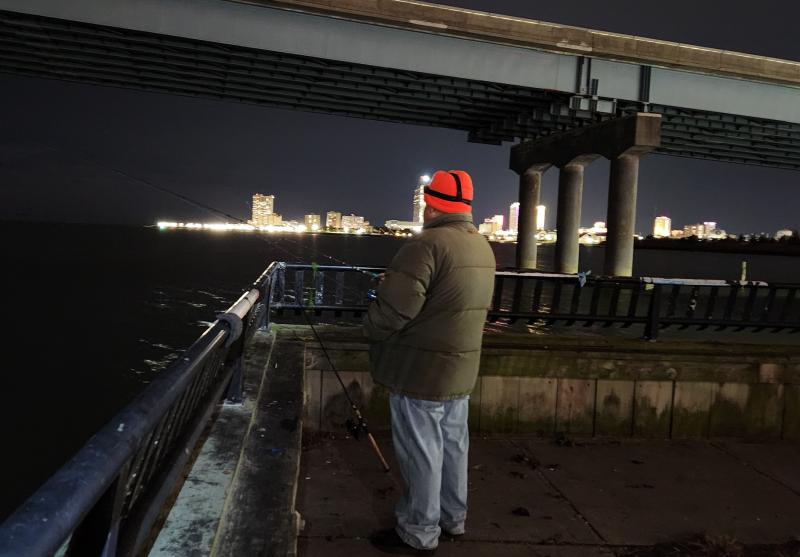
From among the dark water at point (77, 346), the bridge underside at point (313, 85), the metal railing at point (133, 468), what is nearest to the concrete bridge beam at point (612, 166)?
the bridge underside at point (313, 85)

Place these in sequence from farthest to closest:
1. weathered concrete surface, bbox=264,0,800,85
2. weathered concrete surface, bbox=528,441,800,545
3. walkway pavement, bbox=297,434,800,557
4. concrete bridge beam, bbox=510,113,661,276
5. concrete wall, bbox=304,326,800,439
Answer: concrete bridge beam, bbox=510,113,661,276
weathered concrete surface, bbox=264,0,800,85
concrete wall, bbox=304,326,800,439
weathered concrete surface, bbox=528,441,800,545
walkway pavement, bbox=297,434,800,557

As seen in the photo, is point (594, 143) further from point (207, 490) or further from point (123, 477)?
point (123, 477)

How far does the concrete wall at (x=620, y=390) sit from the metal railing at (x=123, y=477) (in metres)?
3.27

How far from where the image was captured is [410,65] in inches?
898

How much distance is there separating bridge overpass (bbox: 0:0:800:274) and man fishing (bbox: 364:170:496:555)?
20287 millimetres

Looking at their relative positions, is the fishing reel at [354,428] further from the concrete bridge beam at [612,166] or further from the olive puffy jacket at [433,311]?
the concrete bridge beam at [612,166]

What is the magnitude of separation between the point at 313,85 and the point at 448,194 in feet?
85.8

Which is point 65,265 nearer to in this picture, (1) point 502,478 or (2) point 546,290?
(2) point 546,290

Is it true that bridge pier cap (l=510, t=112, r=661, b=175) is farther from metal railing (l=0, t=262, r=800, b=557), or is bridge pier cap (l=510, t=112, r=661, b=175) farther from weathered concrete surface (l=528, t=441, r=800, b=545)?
metal railing (l=0, t=262, r=800, b=557)

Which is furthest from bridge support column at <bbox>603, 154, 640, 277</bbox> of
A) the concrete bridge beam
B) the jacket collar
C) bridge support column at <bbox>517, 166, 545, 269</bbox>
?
the jacket collar

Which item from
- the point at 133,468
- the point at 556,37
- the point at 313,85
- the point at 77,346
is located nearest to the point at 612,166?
the point at 556,37

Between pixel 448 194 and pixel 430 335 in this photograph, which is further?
pixel 448 194

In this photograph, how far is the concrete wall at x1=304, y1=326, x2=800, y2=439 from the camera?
20.0ft

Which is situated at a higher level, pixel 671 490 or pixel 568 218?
pixel 568 218
